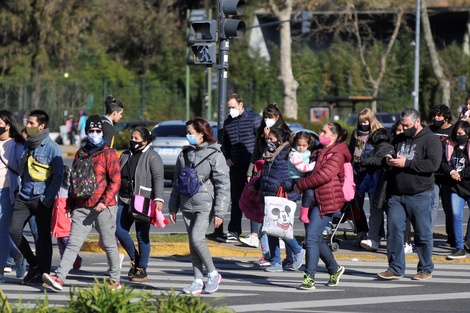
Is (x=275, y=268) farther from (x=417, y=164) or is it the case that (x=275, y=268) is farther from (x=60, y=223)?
(x=60, y=223)

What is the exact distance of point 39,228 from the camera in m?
11.3

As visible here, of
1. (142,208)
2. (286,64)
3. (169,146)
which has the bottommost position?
(169,146)

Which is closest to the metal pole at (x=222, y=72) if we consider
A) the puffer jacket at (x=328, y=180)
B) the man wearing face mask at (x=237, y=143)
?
the man wearing face mask at (x=237, y=143)

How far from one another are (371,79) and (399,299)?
4708 centimetres

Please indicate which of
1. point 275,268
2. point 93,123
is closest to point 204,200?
point 93,123

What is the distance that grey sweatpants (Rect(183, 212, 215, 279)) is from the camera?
35.1 ft

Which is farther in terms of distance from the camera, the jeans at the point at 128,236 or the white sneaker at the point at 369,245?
the white sneaker at the point at 369,245

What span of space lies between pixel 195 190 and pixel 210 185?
0.25m

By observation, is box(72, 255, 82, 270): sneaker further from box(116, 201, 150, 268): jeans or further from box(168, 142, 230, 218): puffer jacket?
box(168, 142, 230, 218): puffer jacket

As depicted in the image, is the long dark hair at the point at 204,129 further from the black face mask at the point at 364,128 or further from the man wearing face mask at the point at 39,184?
the black face mask at the point at 364,128

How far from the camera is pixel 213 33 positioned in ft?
49.5

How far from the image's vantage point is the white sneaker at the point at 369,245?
1399 cm

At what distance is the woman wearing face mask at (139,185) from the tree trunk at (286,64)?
3613 cm

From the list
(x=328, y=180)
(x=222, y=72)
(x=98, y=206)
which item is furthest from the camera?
(x=222, y=72)
